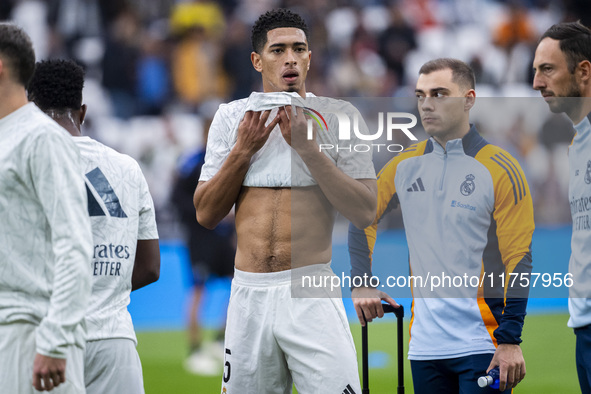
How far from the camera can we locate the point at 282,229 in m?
3.73

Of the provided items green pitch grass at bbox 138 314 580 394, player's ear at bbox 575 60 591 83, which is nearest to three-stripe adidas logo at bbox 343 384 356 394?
player's ear at bbox 575 60 591 83

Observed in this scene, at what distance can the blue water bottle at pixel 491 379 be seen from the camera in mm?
3658

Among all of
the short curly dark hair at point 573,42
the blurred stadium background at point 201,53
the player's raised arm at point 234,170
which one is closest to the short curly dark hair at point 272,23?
the player's raised arm at point 234,170

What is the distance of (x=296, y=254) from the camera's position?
373cm

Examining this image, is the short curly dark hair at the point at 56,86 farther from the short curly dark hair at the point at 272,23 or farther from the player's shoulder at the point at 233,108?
the short curly dark hair at the point at 272,23

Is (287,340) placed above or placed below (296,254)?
below

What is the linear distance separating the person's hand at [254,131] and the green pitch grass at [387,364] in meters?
3.26

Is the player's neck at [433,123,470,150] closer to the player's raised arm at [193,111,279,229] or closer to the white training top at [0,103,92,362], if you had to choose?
the player's raised arm at [193,111,279,229]

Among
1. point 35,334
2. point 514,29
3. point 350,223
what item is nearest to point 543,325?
point 350,223

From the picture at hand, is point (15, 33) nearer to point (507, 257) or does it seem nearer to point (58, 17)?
point (507, 257)

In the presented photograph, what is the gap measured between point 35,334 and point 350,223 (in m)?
1.63

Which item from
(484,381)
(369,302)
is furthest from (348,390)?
(484,381)

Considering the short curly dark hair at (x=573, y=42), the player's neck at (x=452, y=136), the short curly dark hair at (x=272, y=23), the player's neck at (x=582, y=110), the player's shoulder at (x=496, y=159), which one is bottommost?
the player's shoulder at (x=496, y=159)

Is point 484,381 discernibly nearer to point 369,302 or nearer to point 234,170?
point 369,302
